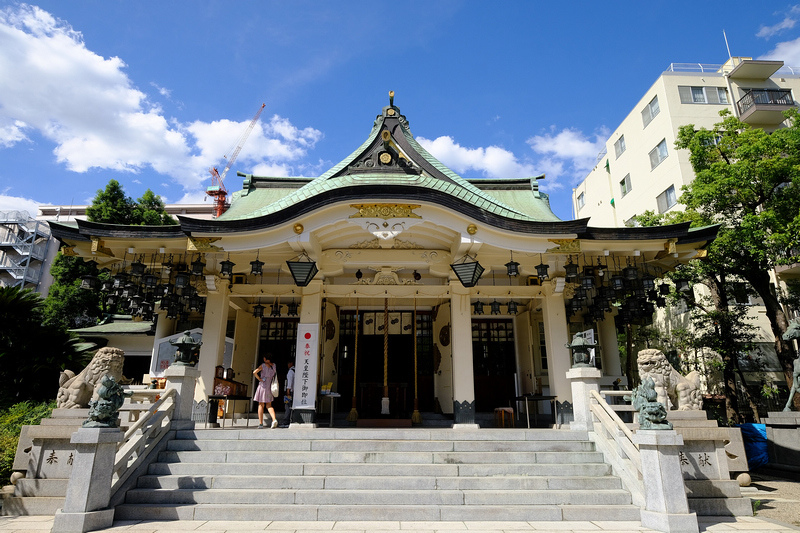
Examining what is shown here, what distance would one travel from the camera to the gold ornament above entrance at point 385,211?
1059cm

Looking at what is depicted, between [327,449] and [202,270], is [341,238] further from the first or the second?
[327,449]

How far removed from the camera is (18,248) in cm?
4512

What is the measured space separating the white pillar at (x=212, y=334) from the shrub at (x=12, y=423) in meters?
3.16

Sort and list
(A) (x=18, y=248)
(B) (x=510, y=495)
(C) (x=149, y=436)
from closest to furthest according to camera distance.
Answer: (B) (x=510, y=495) < (C) (x=149, y=436) < (A) (x=18, y=248)

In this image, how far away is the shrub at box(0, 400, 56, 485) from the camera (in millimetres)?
7793

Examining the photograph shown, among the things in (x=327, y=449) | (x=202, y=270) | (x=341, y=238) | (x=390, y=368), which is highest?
(x=341, y=238)

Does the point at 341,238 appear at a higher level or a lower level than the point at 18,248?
lower

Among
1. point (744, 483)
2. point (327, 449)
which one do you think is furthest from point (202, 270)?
point (744, 483)

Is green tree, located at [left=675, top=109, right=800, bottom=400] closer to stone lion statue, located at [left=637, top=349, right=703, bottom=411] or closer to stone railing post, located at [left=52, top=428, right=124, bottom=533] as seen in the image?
stone lion statue, located at [left=637, top=349, right=703, bottom=411]

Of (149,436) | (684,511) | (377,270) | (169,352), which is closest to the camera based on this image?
(684,511)

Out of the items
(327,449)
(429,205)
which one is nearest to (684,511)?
(327,449)

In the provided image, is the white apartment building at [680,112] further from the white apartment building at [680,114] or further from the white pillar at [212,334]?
the white pillar at [212,334]

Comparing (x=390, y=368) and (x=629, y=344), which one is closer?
(x=390, y=368)

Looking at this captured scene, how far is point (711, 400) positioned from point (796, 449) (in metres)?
7.17
